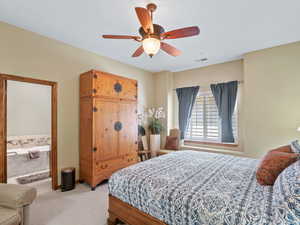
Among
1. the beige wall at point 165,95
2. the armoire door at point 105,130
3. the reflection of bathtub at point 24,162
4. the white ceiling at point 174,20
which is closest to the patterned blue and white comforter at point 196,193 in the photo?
the armoire door at point 105,130

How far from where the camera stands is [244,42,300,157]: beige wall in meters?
2.96

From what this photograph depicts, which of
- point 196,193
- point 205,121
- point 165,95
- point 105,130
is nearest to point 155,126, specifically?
point 165,95

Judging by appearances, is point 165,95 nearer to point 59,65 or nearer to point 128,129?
point 128,129

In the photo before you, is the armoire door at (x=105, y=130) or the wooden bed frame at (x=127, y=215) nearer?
the wooden bed frame at (x=127, y=215)

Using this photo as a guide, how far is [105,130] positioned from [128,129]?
0.61 m

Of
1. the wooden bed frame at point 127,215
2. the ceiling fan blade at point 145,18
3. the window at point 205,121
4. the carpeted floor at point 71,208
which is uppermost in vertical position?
the ceiling fan blade at point 145,18

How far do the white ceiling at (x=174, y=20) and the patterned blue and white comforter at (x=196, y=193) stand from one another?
7.08 feet

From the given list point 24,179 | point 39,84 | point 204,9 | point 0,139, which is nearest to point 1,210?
point 0,139

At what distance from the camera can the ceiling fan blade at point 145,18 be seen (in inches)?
59.0

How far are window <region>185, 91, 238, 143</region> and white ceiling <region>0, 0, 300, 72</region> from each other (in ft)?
5.06

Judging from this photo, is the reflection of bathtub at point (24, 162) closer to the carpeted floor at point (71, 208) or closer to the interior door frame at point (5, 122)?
the interior door frame at point (5, 122)

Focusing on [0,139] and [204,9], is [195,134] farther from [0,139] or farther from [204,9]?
[0,139]

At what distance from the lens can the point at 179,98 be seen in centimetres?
486

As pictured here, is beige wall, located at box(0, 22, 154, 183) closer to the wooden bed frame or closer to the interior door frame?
the interior door frame
